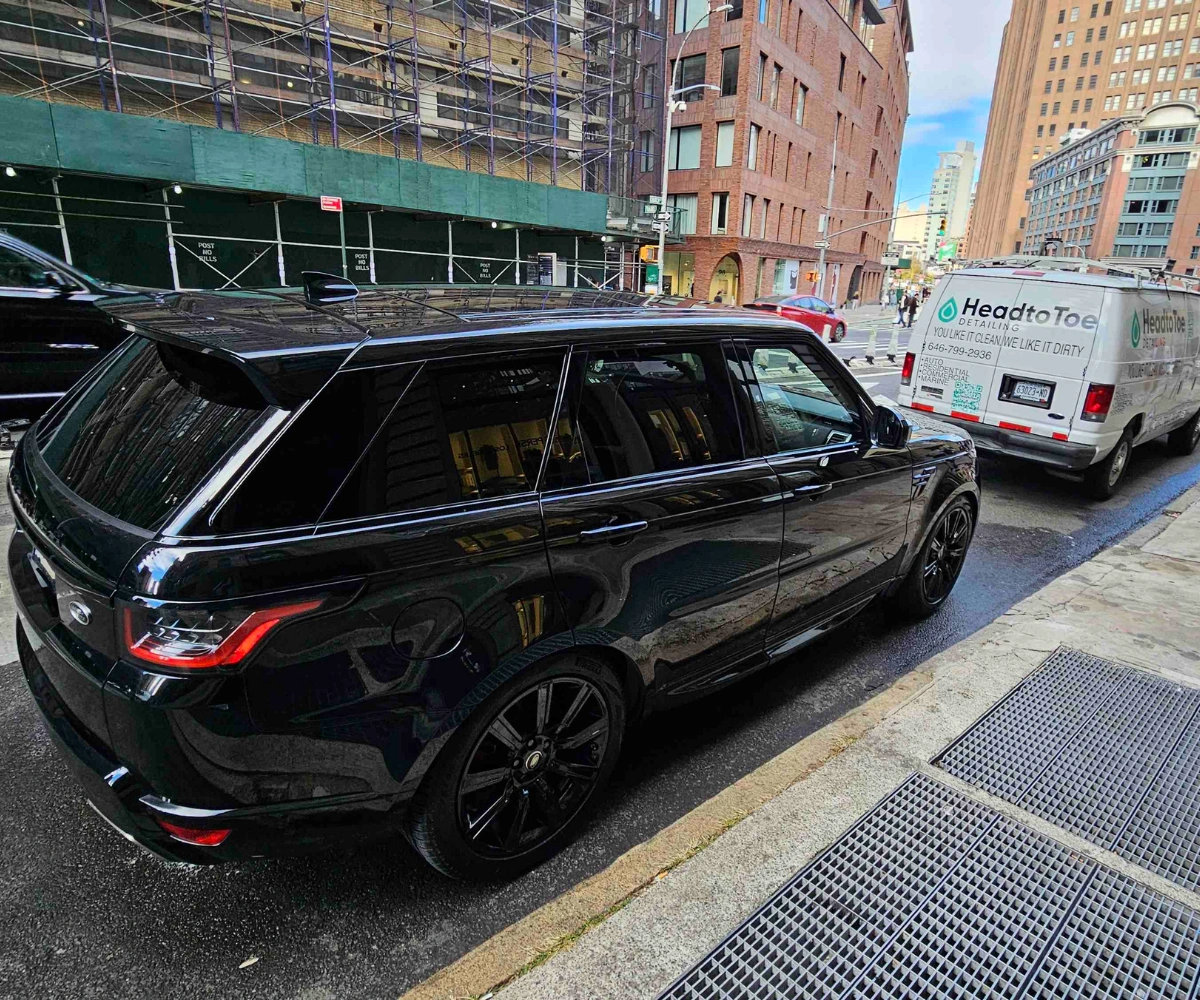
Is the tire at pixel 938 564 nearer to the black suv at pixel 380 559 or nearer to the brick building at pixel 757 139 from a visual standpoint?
the black suv at pixel 380 559

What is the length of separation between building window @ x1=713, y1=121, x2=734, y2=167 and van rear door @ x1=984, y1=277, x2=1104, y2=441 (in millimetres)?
36222

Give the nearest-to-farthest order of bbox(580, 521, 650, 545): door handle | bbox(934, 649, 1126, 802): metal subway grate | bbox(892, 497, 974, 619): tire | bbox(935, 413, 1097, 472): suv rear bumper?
bbox(580, 521, 650, 545): door handle, bbox(934, 649, 1126, 802): metal subway grate, bbox(892, 497, 974, 619): tire, bbox(935, 413, 1097, 472): suv rear bumper

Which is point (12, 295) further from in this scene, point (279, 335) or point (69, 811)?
point (279, 335)

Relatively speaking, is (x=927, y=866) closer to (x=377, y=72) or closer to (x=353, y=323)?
(x=353, y=323)

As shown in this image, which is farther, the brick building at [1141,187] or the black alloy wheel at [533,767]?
the brick building at [1141,187]

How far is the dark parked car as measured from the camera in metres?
6.17

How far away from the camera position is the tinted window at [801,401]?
327 cm

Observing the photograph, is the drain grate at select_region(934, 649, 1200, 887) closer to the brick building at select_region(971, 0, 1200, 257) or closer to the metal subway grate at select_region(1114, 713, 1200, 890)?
the metal subway grate at select_region(1114, 713, 1200, 890)

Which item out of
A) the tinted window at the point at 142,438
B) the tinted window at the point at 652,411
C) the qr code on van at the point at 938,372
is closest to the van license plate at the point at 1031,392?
the qr code on van at the point at 938,372

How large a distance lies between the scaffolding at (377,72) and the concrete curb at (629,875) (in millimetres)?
21085

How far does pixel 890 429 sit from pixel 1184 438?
348 inches

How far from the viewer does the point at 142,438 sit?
2.08 m

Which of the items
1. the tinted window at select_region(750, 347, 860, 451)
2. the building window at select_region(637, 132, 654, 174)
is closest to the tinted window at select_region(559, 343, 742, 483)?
the tinted window at select_region(750, 347, 860, 451)

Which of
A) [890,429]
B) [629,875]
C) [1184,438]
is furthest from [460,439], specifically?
[1184,438]
